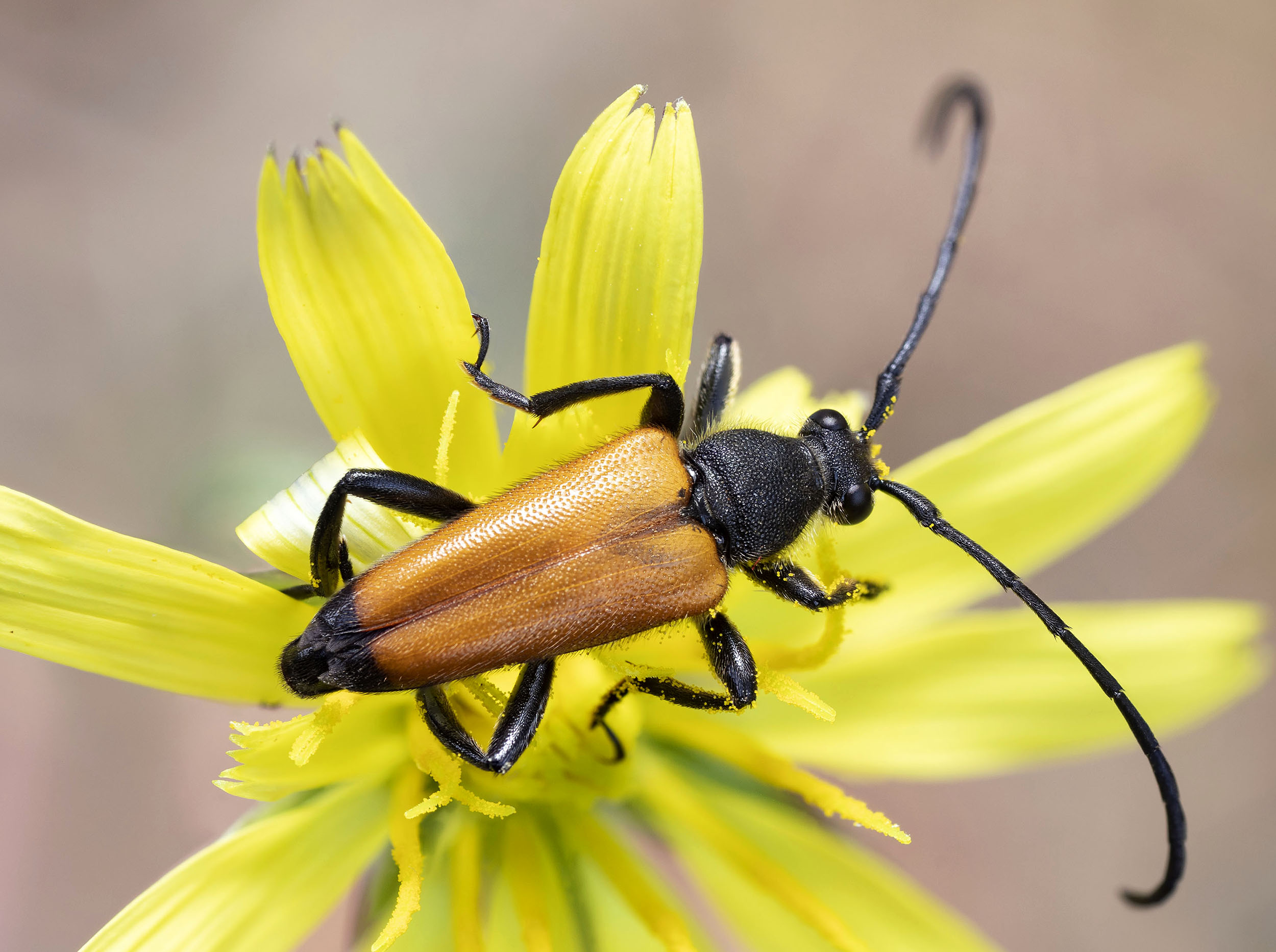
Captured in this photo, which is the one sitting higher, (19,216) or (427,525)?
(19,216)

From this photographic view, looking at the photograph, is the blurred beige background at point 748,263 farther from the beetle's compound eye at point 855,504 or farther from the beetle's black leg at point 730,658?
the beetle's compound eye at point 855,504

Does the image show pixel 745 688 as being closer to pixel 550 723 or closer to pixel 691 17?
pixel 550 723

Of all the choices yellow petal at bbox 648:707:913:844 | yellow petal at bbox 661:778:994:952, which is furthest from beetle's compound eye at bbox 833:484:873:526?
yellow petal at bbox 661:778:994:952

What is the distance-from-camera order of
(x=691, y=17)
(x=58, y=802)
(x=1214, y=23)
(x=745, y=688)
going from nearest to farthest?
(x=745, y=688), (x=58, y=802), (x=691, y=17), (x=1214, y=23)

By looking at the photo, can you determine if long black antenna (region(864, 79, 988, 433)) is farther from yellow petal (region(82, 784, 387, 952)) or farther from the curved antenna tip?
yellow petal (region(82, 784, 387, 952))

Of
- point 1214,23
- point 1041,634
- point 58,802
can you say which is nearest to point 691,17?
point 1214,23

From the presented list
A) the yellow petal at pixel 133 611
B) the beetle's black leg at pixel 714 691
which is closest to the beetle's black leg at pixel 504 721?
the beetle's black leg at pixel 714 691

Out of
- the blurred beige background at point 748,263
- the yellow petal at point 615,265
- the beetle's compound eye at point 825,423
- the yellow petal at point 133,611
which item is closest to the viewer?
the yellow petal at point 133,611
